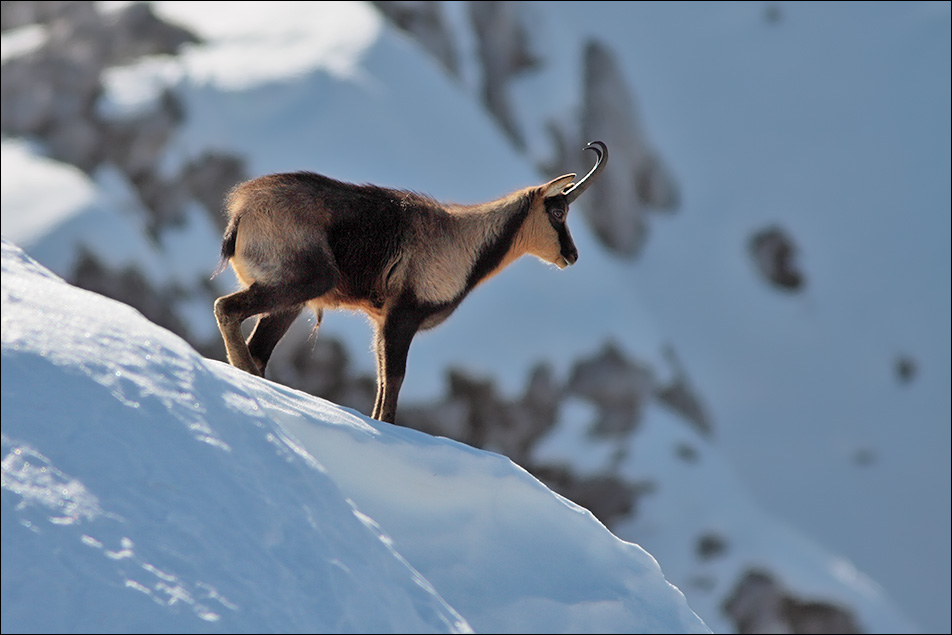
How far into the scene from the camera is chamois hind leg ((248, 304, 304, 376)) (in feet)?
28.2

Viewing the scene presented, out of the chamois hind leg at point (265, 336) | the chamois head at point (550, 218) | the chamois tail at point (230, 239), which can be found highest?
the chamois head at point (550, 218)

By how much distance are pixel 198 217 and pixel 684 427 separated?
12416mm

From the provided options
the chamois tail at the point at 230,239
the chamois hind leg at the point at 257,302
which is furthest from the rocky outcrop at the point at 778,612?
the chamois tail at the point at 230,239

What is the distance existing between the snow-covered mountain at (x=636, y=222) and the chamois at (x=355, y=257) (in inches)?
485

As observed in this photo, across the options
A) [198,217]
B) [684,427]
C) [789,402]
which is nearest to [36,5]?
[198,217]

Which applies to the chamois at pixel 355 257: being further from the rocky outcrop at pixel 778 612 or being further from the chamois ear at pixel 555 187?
the rocky outcrop at pixel 778 612

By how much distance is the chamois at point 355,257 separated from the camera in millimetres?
8070

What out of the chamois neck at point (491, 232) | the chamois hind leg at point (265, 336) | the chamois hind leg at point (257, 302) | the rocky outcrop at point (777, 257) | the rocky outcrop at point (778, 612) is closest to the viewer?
the chamois hind leg at point (257, 302)

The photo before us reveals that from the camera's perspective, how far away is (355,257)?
27.4ft

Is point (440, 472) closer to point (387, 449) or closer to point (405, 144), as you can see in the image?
point (387, 449)

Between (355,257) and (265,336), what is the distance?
102 centimetres

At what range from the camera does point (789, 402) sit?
2848 centimetres

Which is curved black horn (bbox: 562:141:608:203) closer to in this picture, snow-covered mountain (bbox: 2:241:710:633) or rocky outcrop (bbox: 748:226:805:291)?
snow-covered mountain (bbox: 2:241:710:633)

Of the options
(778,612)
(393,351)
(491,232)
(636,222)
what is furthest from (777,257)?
(393,351)
